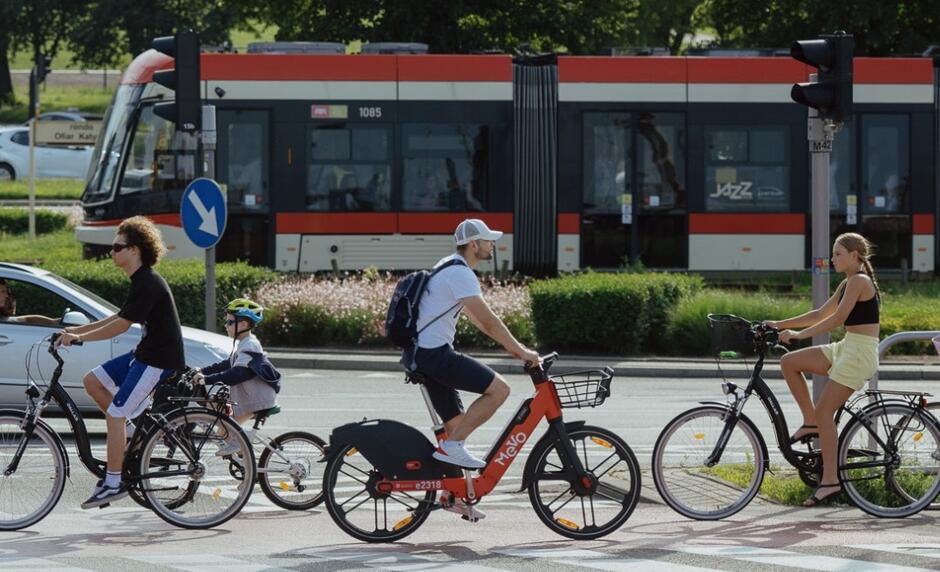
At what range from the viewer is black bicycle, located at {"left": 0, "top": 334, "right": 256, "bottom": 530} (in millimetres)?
9266

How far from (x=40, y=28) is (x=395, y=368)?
166ft

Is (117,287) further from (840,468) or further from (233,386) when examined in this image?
(840,468)

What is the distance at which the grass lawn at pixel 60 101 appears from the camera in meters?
67.1

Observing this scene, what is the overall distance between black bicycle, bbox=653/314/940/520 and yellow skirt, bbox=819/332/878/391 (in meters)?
0.14

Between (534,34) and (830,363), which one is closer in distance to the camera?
(830,363)

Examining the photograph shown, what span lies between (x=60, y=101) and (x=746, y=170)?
51.7 meters

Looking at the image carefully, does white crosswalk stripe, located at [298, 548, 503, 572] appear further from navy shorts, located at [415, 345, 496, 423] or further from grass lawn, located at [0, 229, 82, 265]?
grass lawn, located at [0, 229, 82, 265]

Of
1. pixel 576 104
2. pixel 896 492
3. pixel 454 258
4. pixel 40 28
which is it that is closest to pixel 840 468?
pixel 896 492

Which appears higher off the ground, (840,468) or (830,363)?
(830,363)

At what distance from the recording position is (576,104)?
80.8 feet

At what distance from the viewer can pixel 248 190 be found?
24.3 meters

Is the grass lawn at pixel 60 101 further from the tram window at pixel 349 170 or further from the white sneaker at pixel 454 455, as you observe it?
the white sneaker at pixel 454 455

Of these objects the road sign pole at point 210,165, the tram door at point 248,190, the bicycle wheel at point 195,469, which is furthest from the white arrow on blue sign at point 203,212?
the tram door at point 248,190

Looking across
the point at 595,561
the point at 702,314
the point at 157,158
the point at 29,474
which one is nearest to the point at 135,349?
the point at 29,474
